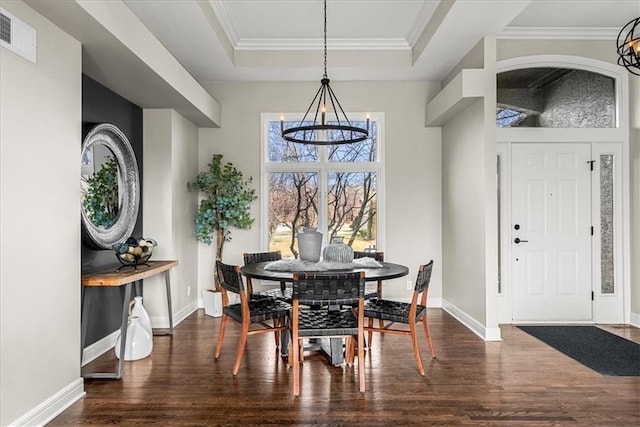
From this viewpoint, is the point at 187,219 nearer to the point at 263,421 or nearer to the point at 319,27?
the point at 319,27

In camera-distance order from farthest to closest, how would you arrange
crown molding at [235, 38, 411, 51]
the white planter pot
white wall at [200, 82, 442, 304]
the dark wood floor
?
white wall at [200, 82, 442, 304] → the white planter pot → crown molding at [235, 38, 411, 51] → the dark wood floor

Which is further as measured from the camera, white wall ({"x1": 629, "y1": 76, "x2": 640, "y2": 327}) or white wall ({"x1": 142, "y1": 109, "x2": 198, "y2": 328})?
white wall ({"x1": 629, "y1": 76, "x2": 640, "y2": 327})

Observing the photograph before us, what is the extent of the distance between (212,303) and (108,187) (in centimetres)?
191

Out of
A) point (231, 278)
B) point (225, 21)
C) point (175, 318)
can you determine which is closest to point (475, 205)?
point (231, 278)

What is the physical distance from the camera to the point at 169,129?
4793 millimetres

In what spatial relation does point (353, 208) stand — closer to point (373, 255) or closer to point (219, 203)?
point (373, 255)

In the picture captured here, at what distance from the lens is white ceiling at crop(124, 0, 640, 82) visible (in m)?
3.97

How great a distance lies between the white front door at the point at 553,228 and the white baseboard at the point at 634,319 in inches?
17.4

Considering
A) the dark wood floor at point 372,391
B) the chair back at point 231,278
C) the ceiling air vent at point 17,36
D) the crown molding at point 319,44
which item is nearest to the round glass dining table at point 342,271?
the chair back at point 231,278

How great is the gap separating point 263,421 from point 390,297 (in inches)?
136

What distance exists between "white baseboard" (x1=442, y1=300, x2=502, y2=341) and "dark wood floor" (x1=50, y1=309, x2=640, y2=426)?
0.56 feet

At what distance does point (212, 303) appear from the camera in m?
5.27

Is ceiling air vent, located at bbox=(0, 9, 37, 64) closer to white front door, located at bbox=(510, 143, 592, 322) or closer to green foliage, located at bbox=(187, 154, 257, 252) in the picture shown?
green foliage, located at bbox=(187, 154, 257, 252)

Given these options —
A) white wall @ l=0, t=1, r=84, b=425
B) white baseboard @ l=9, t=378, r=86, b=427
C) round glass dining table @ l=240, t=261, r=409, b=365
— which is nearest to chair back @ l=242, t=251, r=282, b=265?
round glass dining table @ l=240, t=261, r=409, b=365
